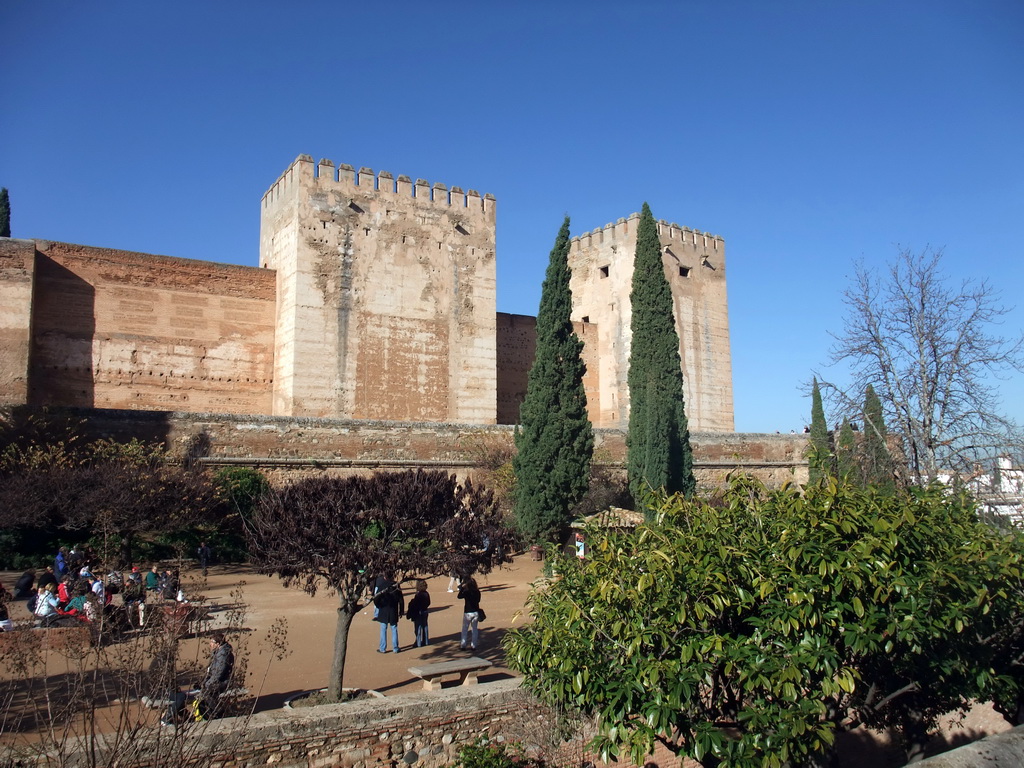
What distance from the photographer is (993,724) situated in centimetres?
789

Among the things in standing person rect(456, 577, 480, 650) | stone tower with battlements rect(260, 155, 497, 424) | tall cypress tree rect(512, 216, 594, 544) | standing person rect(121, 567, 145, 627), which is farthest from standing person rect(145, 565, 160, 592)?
stone tower with battlements rect(260, 155, 497, 424)

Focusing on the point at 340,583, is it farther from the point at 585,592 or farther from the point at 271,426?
the point at 271,426

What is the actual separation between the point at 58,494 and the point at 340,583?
780 centimetres

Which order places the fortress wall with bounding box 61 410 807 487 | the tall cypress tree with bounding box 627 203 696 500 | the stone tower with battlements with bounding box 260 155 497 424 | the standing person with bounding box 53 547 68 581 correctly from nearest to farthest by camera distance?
the standing person with bounding box 53 547 68 581
the fortress wall with bounding box 61 410 807 487
the tall cypress tree with bounding box 627 203 696 500
the stone tower with battlements with bounding box 260 155 497 424

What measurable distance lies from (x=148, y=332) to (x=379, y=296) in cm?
548

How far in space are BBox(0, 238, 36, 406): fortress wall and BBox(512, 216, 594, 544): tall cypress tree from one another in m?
10.4

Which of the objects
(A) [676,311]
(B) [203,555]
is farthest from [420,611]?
(A) [676,311]

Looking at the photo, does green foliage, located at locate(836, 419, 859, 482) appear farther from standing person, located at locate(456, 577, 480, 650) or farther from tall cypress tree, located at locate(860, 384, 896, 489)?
standing person, located at locate(456, 577, 480, 650)

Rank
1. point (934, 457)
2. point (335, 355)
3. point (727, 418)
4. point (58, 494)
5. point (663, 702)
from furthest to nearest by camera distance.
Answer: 1. point (727, 418)
2. point (335, 355)
3. point (58, 494)
4. point (934, 457)
5. point (663, 702)

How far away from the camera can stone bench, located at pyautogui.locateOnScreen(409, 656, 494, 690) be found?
768 cm

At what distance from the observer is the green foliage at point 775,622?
422cm

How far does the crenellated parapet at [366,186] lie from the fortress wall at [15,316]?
603cm

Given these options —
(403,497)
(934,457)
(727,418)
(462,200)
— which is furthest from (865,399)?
(727,418)

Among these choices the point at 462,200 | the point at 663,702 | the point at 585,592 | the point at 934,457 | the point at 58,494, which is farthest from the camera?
the point at 462,200
